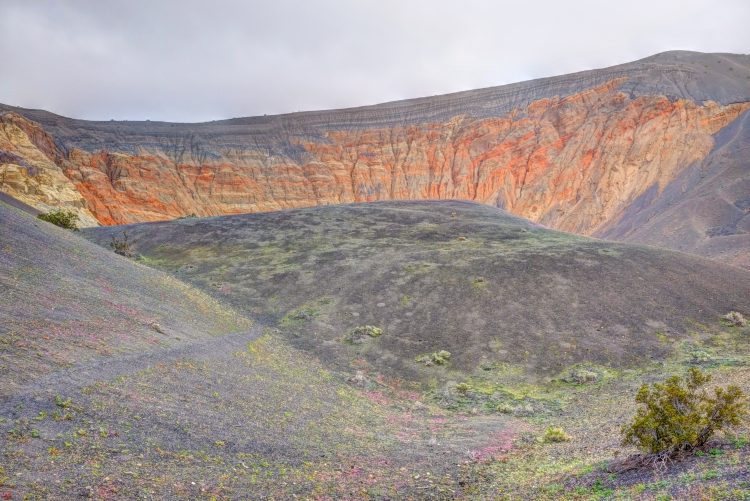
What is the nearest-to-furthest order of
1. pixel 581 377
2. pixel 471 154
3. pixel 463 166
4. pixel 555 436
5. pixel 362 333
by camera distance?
pixel 555 436, pixel 581 377, pixel 362 333, pixel 463 166, pixel 471 154

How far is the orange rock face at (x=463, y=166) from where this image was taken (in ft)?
258

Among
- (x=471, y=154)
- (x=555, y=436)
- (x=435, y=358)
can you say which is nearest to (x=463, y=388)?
(x=435, y=358)

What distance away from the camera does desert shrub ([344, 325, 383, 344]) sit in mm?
26109

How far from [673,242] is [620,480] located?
57309 mm

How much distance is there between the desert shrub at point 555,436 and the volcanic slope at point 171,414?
1143 mm

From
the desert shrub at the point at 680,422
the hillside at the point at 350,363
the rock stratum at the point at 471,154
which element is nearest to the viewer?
the hillside at the point at 350,363

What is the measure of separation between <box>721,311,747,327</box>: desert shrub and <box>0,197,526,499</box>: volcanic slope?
16375 mm

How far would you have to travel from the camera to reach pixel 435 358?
23547mm

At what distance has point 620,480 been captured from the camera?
30.8 feet

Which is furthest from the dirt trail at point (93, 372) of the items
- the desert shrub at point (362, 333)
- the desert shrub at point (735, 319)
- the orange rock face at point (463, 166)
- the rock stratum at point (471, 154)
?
the orange rock face at point (463, 166)

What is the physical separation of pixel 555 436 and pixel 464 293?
626 inches

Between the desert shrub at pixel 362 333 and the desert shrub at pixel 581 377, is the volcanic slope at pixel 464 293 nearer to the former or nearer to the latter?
the desert shrub at pixel 362 333

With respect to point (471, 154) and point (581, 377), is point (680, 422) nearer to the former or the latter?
point (581, 377)

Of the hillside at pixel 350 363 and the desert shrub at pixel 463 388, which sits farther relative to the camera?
the desert shrub at pixel 463 388
